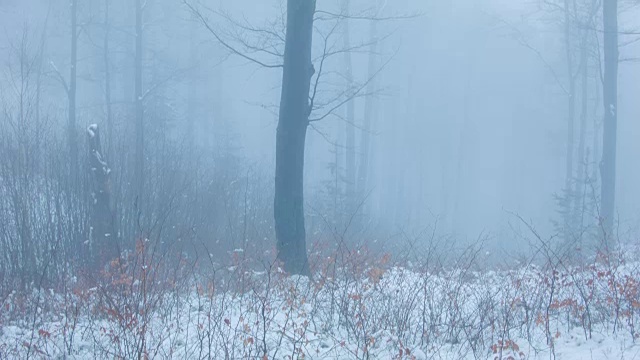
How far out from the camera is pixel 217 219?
13.2 m

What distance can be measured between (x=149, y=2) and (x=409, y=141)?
24035 mm

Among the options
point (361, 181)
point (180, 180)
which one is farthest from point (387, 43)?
point (180, 180)

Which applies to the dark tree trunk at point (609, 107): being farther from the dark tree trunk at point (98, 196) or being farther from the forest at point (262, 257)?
the dark tree trunk at point (98, 196)

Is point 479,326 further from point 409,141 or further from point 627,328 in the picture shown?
point 409,141

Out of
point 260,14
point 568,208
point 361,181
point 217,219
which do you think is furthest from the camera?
point 260,14

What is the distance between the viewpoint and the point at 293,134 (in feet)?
27.0

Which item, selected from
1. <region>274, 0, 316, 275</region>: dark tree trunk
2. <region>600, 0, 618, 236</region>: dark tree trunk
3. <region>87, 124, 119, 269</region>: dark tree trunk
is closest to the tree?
<region>274, 0, 316, 275</region>: dark tree trunk

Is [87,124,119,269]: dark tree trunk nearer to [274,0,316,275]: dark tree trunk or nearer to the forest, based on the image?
the forest

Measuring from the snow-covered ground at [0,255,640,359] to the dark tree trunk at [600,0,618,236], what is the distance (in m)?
10.5

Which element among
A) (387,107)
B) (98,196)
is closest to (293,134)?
(98,196)

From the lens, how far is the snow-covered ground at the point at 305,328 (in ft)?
15.5

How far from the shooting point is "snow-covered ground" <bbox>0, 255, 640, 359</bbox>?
4734 mm

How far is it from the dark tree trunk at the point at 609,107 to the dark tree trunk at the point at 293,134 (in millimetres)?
9951

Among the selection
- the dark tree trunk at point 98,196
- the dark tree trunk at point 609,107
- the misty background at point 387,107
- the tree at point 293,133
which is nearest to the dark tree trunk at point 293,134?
the tree at point 293,133
